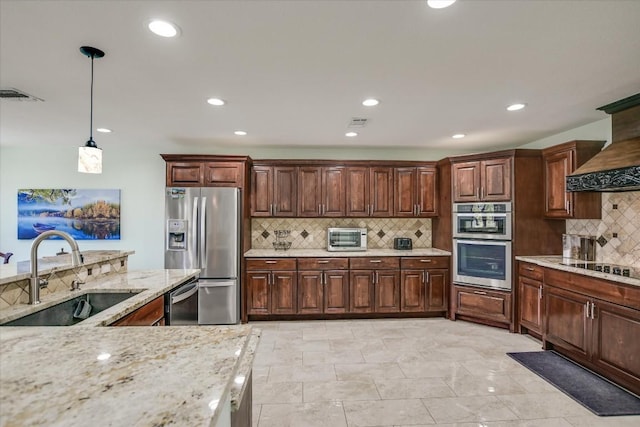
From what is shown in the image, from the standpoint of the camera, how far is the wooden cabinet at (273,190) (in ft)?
15.9

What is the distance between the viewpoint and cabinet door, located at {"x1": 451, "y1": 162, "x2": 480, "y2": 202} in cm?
438

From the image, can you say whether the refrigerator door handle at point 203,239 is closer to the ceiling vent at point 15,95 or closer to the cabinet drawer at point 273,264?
the cabinet drawer at point 273,264

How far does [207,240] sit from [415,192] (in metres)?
3.04

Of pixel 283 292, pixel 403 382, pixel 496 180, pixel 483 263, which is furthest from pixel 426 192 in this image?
pixel 403 382

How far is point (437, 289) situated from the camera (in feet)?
15.4

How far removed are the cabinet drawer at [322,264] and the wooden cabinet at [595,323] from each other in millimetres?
2358

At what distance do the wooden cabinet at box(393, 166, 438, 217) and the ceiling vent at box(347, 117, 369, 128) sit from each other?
4.34 ft

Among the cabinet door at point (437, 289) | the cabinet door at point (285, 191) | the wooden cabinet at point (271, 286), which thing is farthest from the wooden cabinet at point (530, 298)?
the cabinet door at point (285, 191)

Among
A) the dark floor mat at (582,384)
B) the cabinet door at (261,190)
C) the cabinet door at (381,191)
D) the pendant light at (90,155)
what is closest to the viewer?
the pendant light at (90,155)

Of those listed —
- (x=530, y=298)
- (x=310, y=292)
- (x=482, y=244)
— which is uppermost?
(x=482, y=244)

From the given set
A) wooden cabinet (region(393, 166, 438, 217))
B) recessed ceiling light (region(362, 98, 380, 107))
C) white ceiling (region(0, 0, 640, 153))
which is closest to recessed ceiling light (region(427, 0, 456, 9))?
white ceiling (region(0, 0, 640, 153))

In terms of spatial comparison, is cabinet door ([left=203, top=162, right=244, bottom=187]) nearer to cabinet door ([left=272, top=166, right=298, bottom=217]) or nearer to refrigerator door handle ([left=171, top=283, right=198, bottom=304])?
cabinet door ([left=272, top=166, right=298, bottom=217])

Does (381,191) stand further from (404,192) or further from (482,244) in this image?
(482,244)

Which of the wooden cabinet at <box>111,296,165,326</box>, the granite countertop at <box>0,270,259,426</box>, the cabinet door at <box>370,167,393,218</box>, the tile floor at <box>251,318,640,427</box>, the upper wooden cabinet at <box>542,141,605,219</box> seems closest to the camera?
the granite countertop at <box>0,270,259,426</box>
